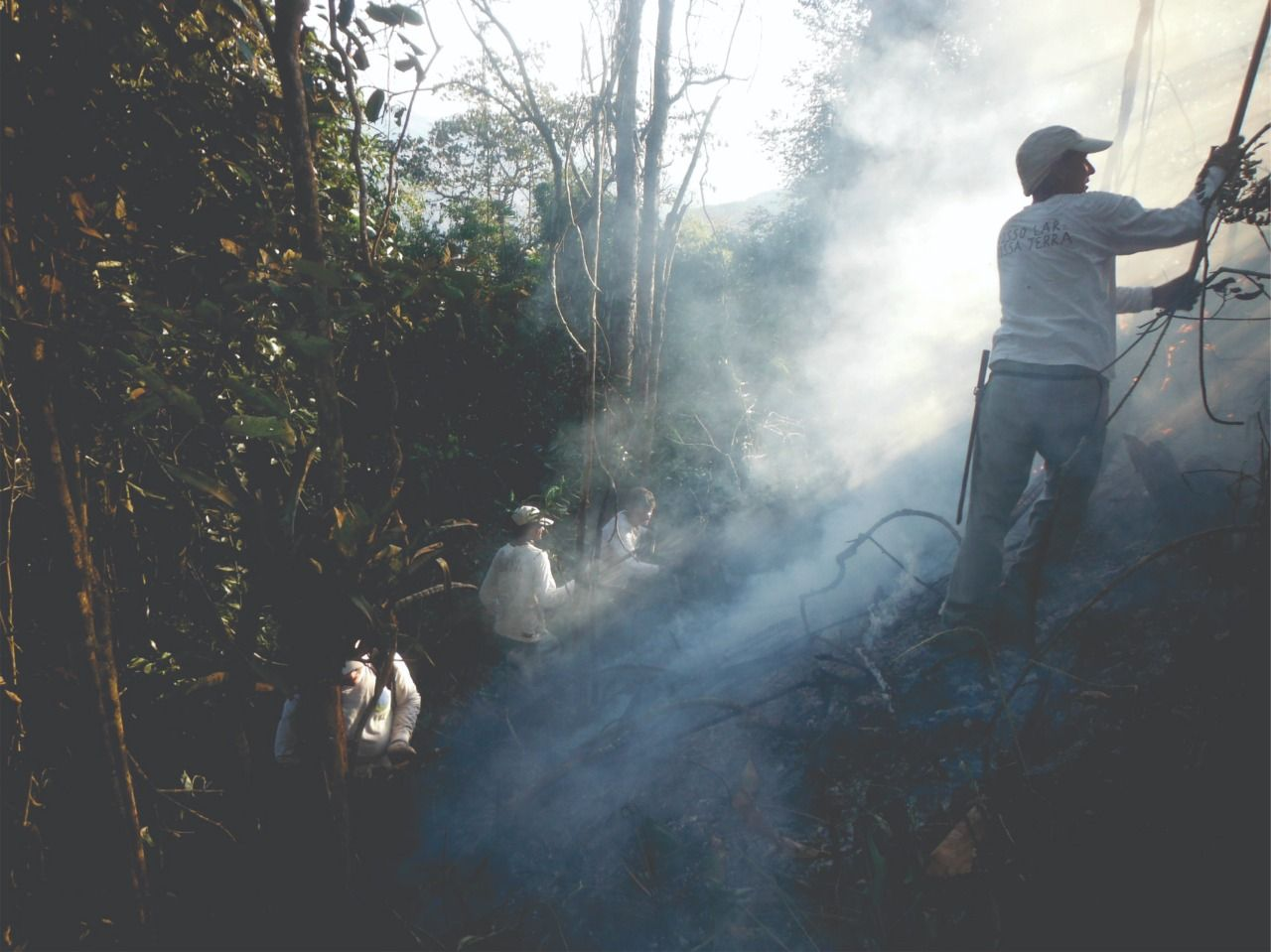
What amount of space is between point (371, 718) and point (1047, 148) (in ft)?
14.8

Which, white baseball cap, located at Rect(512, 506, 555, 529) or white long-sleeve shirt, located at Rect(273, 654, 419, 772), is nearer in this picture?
white long-sleeve shirt, located at Rect(273, 654, 419, 772)

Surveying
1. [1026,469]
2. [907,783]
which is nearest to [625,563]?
[907,783]

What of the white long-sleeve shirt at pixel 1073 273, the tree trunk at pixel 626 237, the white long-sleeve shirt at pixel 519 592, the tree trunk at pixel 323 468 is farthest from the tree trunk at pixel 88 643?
Result: the tree trunk at pixel 626 237

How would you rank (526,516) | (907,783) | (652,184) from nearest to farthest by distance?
(907,783) < (526,516) < (652,184)

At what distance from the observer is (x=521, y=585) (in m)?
5.04

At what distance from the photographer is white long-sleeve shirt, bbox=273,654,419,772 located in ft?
12.3

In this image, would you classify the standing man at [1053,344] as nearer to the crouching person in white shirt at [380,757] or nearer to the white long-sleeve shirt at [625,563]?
the white long-sleeve shirt at [625,563]

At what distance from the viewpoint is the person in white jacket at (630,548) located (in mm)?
5789

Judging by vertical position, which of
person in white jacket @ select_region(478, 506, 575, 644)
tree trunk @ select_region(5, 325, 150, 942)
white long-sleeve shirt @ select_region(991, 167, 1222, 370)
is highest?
white long-sleeve shirt @ select_region(991, 167, 1222, 370)

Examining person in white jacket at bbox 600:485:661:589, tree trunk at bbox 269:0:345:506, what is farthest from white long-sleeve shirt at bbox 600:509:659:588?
tree trunk at bbox 269:0:345:506

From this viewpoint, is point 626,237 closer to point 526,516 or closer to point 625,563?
point 526,516

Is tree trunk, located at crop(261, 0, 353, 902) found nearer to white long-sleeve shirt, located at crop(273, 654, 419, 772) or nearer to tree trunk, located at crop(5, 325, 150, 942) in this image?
tree trunk, located at crop(5, 325, 150, 942)

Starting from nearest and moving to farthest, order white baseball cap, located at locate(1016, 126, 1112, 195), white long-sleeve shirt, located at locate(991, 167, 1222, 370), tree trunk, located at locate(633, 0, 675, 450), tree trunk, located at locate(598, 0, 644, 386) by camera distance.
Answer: white long-sleeve shirt, located at locate(991, 167, 1222, 370) < white baseball cap, located at locate(1016, 126, 1112, 195) < tree trunk, located at locate(598, 0, 644, 386) < tree trunk, located at locate(633, 0, 675, 450)

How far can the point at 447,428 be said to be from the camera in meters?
6.60
